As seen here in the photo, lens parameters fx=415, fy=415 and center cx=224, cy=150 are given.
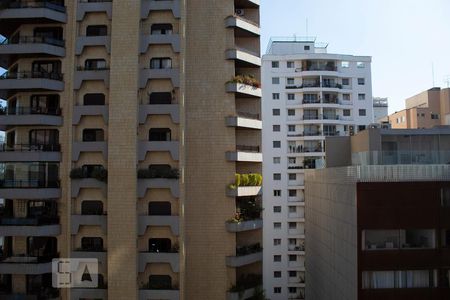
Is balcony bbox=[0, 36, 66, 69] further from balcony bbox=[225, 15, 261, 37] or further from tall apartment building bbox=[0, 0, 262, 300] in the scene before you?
balcony bbox=[225, 15, 261, 37]

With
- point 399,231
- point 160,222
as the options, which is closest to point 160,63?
point 160,222

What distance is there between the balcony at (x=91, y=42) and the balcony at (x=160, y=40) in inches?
106

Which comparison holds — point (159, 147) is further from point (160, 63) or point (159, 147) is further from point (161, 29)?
point (161, 29)

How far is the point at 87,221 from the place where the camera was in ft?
99.2

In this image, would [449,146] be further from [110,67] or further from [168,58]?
[110,67]

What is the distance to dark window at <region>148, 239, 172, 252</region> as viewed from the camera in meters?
30.3

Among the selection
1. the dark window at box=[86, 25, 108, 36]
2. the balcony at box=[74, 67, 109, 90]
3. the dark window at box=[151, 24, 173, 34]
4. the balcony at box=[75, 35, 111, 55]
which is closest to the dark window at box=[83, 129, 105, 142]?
the balcony at box=[74, 67, 109, 90]

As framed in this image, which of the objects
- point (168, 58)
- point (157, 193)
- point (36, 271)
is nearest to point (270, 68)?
point (168, 58)

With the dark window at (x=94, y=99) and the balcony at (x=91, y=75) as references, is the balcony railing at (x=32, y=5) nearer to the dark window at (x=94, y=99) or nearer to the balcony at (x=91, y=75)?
the balcony at (x=91, y=75)

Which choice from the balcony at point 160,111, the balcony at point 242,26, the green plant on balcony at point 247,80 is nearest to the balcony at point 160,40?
the balcony at point 160,111

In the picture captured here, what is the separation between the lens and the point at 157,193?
3042 cm

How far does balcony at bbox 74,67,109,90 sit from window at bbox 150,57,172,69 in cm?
344

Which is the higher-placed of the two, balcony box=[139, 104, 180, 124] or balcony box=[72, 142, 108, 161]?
balcony box=[139, 104, 180, 124]

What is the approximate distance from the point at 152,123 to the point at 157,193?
5.23 metres
